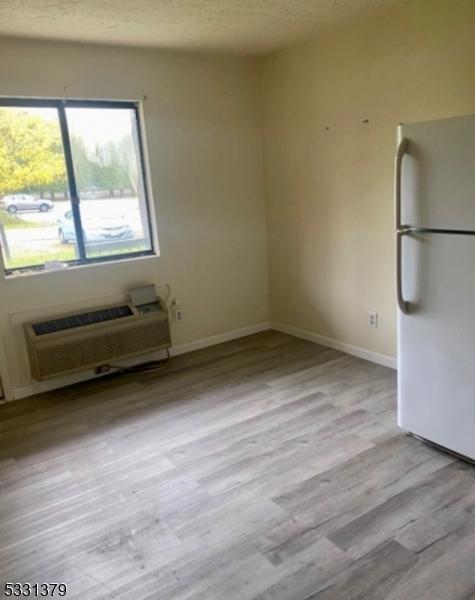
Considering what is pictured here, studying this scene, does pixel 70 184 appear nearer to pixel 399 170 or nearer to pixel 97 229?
pixel 97 229

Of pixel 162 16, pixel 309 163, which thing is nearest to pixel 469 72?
pixel 309 163

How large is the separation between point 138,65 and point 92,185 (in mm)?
983

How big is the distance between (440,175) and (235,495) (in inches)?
69.9

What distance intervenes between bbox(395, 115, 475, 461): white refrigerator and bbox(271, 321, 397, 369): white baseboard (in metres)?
1.11

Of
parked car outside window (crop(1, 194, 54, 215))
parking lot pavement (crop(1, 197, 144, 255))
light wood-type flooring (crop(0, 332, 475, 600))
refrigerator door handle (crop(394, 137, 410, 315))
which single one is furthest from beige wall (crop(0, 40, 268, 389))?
refrigerator door handle (crop(394, 137, 410, 315))

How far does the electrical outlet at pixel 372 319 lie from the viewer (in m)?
3.68

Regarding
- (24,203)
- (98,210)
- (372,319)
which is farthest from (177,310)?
(372,319)

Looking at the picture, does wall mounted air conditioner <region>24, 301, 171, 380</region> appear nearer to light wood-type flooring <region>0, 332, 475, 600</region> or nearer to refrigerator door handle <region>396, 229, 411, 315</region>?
light wood-type flooring <region>0, 332, 475, 600</region>

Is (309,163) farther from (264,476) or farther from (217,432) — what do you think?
(264,476)

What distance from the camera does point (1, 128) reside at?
3275 millimetres

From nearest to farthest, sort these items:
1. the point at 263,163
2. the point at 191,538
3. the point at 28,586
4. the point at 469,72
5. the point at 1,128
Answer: the point at 28,586
the point at 191,538
the point at 469,72
the point at 1,128
the point at 263,163

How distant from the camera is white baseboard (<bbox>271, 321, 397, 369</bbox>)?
3648 millimetres

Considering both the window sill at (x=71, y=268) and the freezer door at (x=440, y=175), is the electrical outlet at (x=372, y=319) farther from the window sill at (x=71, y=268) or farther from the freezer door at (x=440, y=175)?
the window sill at (x=71, y=268)


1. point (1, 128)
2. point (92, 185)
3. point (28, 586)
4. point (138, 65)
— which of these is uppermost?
point (138, 65)
